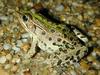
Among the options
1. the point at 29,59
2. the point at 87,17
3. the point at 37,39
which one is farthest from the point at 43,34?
the point at 87,17

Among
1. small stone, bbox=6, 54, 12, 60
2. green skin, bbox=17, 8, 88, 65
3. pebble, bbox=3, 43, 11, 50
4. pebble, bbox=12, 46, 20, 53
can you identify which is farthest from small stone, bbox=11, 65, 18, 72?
green skin, bbox=17, 8, 88, 65

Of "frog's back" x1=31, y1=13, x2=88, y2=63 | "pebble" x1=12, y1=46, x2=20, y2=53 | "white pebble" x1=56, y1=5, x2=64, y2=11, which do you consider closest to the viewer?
"frog's back" x1=31, y1=13, x2=88, y2=63

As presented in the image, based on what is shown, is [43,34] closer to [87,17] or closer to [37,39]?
[37,39]

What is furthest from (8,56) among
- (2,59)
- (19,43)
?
(19,43)

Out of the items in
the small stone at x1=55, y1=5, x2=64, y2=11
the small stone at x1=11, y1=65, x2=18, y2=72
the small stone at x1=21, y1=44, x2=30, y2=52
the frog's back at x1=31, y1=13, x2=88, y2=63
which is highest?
the small stone at x1=55, y1=5, x2=64, y2=11

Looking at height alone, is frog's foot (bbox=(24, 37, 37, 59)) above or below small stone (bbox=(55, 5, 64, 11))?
below

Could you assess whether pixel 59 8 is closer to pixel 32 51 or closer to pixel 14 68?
pixel 32 51

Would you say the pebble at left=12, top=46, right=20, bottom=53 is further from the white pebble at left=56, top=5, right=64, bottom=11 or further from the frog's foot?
the white pebble at left=56, top=5, right=64, bottom=11
